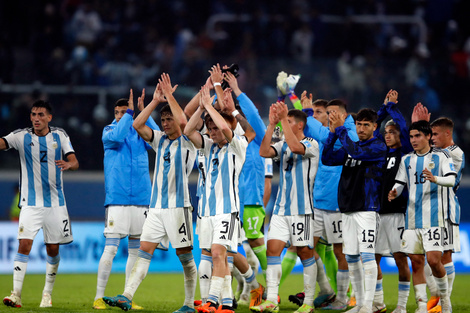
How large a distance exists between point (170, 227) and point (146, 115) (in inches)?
53.4

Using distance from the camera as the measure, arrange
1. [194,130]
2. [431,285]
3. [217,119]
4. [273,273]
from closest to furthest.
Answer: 1. [217,119]
2. [194,130]
3. [273,273]
4. [431,285]

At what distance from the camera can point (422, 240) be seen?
8.50 meters

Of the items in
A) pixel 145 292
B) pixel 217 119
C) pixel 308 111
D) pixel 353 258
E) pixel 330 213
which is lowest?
pixel 145 292

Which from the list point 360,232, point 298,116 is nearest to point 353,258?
point 360,232

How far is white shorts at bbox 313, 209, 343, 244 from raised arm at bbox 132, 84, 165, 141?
8.57 ft

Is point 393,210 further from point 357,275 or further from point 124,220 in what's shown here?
point 124,220

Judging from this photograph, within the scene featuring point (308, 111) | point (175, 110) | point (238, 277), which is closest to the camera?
point (175, 110)

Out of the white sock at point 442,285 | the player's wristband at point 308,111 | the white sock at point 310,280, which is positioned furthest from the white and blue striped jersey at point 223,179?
the white sock at point 442,285

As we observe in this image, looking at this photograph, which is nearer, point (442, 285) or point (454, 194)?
point (442, 285)

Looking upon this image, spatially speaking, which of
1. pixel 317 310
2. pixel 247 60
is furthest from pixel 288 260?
pixel 247 60

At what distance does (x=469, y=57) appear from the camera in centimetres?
1958

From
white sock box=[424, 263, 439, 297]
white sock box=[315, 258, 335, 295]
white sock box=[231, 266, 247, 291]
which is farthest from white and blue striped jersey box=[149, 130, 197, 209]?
white sock box=[424, 263, 439, 297]

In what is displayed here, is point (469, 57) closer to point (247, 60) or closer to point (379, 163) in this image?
point (247, 60)

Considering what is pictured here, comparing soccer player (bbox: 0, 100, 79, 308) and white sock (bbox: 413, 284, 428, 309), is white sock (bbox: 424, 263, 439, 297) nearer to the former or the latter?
white sock (bbox: 413, 284, 428, 309)
